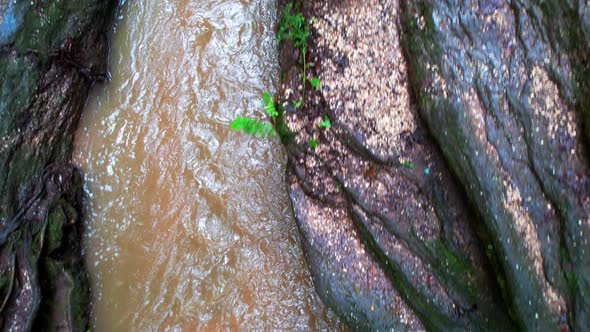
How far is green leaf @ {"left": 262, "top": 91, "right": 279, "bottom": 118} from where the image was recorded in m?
3.78

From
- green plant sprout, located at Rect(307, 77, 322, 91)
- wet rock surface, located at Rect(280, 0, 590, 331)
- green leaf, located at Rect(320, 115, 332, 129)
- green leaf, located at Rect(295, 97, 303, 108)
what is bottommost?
wet rock surface, located at Rect(280, 0, 590, 331)

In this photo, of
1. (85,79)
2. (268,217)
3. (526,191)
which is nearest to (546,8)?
(526,191)

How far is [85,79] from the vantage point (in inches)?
166

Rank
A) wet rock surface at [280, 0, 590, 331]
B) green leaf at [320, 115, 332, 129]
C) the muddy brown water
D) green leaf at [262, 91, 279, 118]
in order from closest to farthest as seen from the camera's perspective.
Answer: wet rock surface at [280, 0, 590, 331], green leaf at [320, 115, 332, 129], green leaf at [262, 91, 279, 118], the muddy brown water

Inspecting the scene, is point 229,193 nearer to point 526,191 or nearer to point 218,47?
point 218,47

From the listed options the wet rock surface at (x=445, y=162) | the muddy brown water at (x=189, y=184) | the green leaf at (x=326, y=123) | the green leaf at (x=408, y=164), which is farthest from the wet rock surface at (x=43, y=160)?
the green leaf at (x=408, y=164)

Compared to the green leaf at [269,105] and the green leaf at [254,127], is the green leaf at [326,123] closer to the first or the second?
the green leaf at [269,105]

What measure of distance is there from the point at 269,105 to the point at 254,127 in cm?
41

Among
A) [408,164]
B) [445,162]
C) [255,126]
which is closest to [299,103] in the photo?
[255,126]

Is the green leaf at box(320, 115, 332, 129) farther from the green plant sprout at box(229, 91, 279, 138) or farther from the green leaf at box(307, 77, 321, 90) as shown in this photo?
the green plant sprout at box(229, 91, 279, 138)

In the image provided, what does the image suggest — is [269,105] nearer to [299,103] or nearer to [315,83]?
[299,103]

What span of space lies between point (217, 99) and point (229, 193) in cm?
82

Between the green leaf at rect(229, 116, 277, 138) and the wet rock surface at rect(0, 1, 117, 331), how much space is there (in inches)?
53.5

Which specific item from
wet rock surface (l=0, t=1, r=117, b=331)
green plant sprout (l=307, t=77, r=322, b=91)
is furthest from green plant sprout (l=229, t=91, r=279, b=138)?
wet rock surface (l=0, t=1, r=117, b=331)
